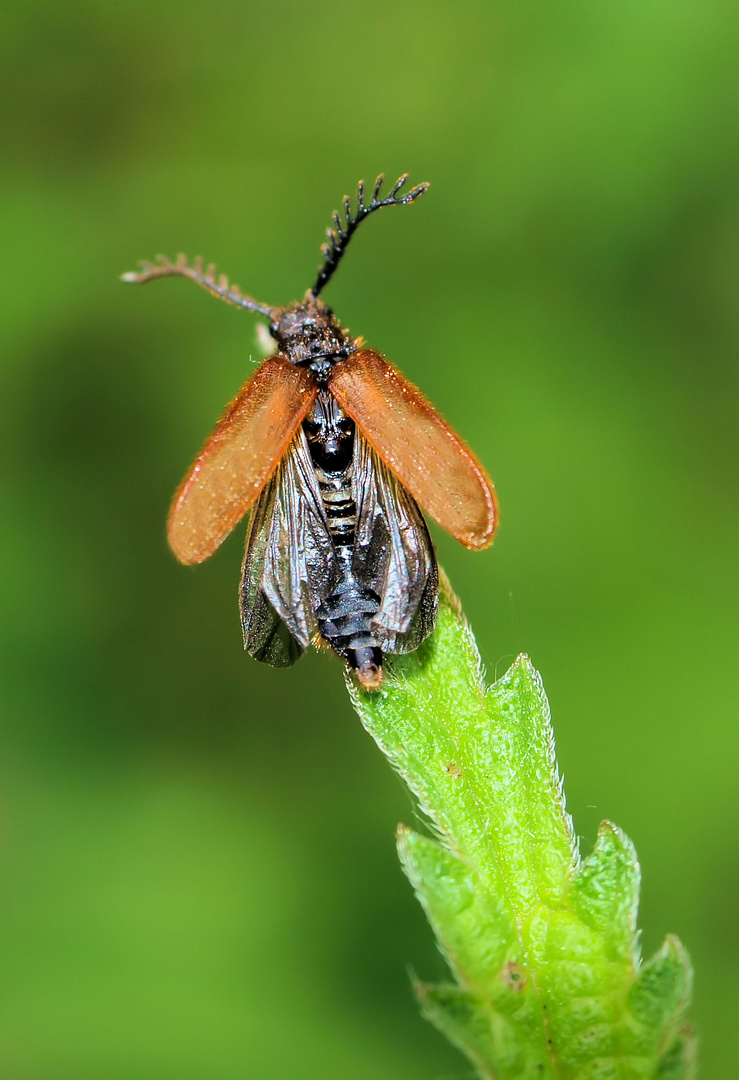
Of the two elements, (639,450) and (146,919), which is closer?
(146,919)

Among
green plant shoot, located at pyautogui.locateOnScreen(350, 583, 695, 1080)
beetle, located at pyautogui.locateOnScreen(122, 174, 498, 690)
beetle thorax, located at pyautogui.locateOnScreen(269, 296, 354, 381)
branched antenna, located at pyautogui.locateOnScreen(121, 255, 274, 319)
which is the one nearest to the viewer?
green plant shoot, located at pyautogui.locateOnScreen(350, 583, 695, 1080)

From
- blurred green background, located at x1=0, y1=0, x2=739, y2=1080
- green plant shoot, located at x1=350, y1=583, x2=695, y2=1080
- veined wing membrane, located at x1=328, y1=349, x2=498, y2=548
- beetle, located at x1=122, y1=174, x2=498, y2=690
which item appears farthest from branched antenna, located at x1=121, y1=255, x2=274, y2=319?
green plant shoot, located at x1=350, y1=583, x2=695, y2=1080

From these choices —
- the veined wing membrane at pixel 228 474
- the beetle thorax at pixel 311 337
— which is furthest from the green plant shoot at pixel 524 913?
the beetle thorax at pixel 311 337

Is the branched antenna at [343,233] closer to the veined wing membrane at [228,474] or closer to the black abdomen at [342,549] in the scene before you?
the black abdomen at [342,549]

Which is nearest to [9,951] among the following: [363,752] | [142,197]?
[363,752]

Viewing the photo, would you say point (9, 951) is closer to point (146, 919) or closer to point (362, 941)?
point (146, 919)

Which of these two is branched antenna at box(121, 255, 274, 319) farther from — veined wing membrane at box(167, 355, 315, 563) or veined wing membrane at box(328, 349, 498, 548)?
veined wing membrane at box(328, 349, 498, 548)
